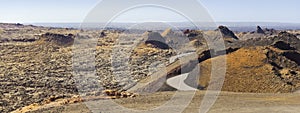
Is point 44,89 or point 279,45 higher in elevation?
point 279,45

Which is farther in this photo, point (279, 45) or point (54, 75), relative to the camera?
point (54, 75)

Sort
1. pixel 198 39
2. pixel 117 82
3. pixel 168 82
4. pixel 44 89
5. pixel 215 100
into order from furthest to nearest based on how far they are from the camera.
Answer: pixel 198 39
pixel 117 82
pixel 44 89
pixel 168 82
pixel 215 100

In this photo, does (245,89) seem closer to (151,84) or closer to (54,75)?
(151,84)

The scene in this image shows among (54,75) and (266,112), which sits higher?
(266,112)

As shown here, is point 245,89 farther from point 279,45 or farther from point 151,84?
point 279,45

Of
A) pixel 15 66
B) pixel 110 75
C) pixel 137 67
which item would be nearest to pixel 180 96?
pixel 110 75

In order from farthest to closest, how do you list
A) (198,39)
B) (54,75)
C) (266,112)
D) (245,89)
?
(198,39)
(54,75)
(245,89)
(266,112)

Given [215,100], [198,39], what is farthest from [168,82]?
[198,39]

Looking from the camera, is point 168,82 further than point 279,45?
No

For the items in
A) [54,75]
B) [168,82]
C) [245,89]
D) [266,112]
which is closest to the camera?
[266,112]
